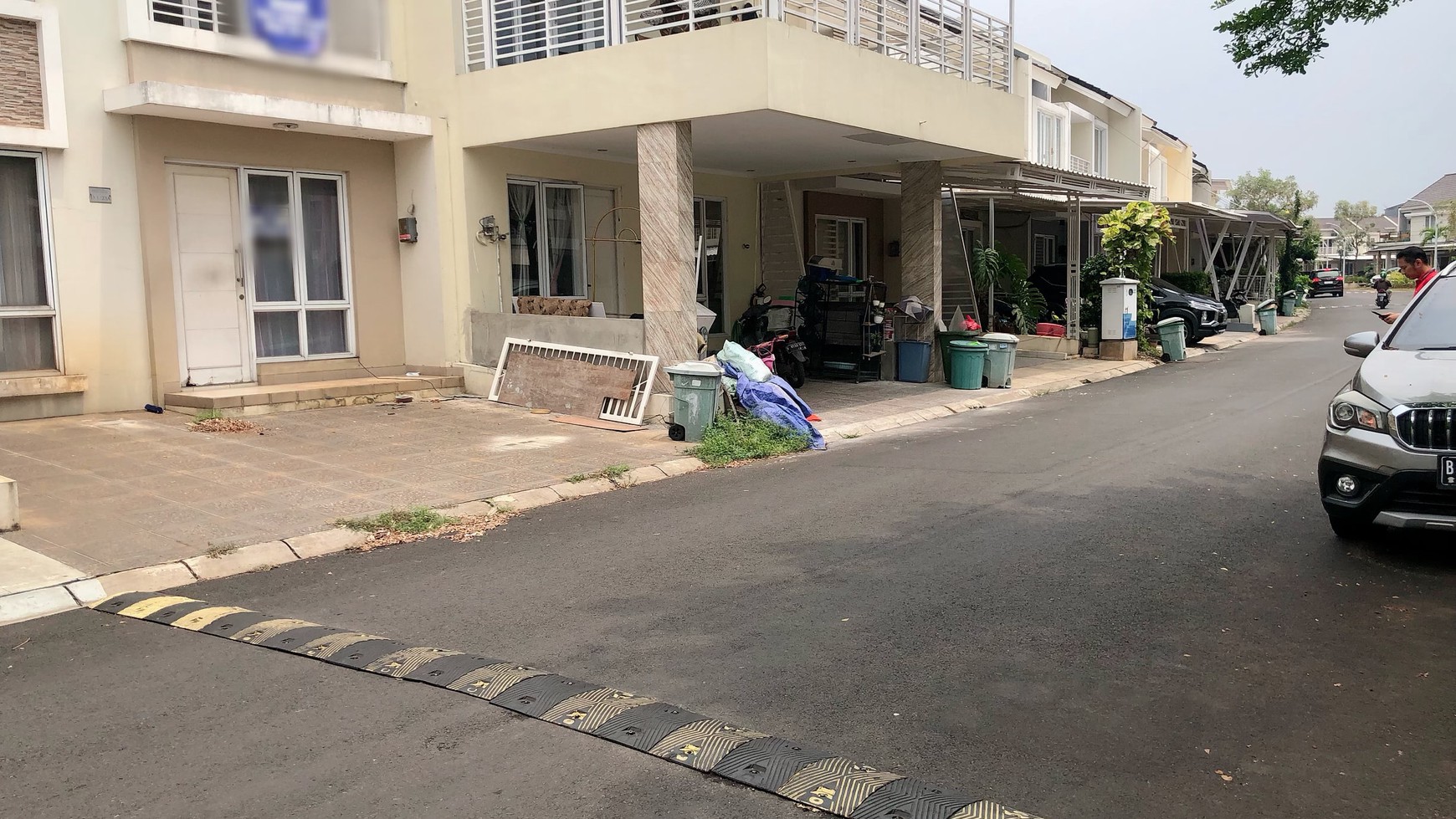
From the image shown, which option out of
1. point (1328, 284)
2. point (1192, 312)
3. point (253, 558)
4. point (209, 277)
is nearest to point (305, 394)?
point (209, 277)

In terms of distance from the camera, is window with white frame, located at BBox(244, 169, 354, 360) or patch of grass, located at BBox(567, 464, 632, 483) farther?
window with white frame, located at BBox(244, 169, 354, 360)

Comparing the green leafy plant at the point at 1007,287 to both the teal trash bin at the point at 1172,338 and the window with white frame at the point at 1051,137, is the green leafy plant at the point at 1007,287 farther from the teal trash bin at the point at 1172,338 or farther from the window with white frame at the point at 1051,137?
the window with white frame at the point at 1051,137

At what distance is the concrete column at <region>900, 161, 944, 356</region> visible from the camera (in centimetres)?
1609

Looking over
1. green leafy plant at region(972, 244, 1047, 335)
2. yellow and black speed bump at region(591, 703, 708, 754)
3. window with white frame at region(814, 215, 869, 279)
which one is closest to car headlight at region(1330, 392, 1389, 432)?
yellow and black speed bump at region(591, 703, 708, 754)

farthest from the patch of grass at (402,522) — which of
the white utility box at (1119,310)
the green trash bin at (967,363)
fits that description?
the white utility box at (1119,310)

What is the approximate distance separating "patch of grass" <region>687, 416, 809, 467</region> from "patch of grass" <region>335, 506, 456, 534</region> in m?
3.15

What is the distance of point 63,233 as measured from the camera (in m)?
11.0

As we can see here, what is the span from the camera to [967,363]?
619 inches

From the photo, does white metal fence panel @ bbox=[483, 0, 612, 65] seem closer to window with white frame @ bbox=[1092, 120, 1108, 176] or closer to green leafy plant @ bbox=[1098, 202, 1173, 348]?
green leafy plant @ bbox=[1098, 202, 1173, 348]

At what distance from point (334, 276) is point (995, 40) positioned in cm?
1022

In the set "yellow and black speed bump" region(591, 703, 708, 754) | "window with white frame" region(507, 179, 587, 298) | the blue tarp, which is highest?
"window with white frame" region(507, 179, 587, 298)

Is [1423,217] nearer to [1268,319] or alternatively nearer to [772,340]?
[1268,319]

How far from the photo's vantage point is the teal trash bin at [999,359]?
1588cm

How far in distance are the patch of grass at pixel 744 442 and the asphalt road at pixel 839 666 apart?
200cm
